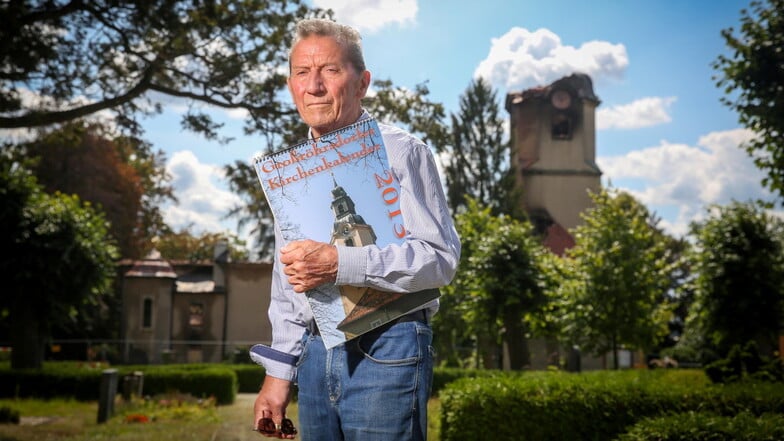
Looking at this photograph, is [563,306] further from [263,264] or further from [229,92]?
[263,264]

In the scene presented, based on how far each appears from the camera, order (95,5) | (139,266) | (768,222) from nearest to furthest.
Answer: (95,5) → (768,222) → (139,266)

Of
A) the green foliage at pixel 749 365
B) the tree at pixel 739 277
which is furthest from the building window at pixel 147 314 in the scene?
the green foliage at pixel 749 365

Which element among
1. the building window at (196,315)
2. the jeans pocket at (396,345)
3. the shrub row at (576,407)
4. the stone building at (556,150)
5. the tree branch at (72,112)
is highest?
the stone building at (556,150)

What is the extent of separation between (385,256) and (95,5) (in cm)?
1138

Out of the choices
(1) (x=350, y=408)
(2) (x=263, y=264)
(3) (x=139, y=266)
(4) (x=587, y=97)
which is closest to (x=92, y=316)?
(3) (x=139, y=266)

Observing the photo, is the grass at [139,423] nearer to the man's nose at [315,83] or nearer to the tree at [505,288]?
the man's nose at [315,83]

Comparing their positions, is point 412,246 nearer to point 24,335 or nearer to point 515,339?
point 24,335

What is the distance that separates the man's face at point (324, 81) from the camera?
8.95ft

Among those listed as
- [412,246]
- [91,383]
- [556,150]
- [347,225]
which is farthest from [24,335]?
[556,150]

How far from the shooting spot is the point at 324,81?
8.96 feet

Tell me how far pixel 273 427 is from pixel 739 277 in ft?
78.4

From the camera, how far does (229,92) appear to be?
12477 millimetres

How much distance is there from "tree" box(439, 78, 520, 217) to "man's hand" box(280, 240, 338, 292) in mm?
41000

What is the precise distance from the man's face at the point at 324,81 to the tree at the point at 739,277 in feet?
77.0
